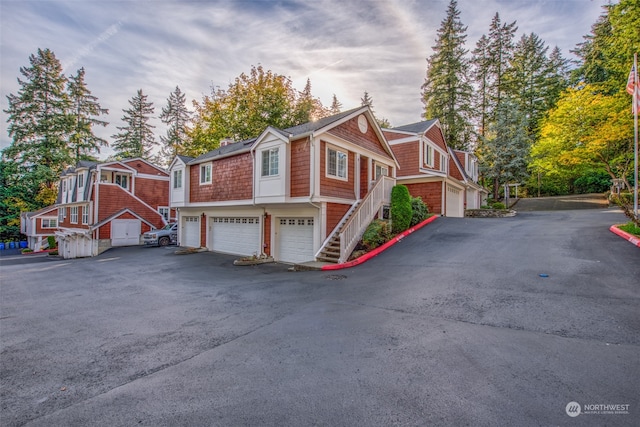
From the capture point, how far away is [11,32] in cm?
889

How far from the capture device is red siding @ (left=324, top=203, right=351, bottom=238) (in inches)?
449

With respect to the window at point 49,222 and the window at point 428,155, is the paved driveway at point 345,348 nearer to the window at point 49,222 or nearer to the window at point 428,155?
the window at point 428,155

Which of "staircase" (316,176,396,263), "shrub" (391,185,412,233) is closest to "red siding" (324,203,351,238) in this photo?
"staircase" (316,176,396,263)

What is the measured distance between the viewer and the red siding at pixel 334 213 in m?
11.4

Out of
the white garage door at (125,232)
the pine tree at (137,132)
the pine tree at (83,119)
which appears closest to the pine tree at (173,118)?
the pine tree at (137,132)

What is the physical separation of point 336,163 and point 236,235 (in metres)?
7.07

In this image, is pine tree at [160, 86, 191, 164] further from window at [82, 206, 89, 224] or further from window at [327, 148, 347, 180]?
window at [327, 148, 347, 180]

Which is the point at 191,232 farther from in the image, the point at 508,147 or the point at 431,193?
the point at 508,147

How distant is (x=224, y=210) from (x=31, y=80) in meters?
34.8

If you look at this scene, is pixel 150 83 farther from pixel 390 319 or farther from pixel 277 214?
pixel 390 319

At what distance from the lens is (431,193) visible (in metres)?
17.1

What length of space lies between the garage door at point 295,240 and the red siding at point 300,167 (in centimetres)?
150

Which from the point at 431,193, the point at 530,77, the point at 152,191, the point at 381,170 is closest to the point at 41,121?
the point at 152,191

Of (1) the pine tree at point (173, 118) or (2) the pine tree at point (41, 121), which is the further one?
(1) the pine tree at point (173, 118)
